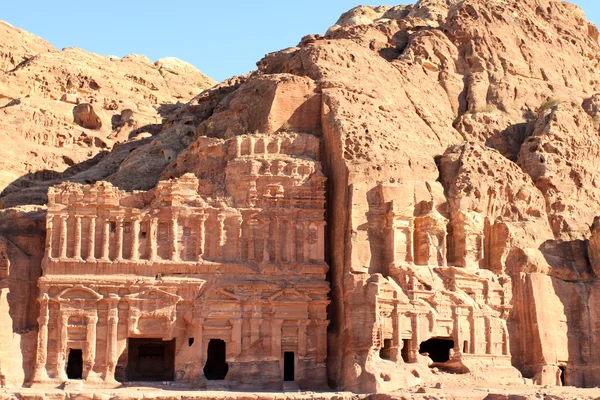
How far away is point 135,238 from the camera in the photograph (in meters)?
51.0

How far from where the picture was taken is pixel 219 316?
165 feet

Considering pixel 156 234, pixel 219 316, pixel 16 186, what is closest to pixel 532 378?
pixel 219 316

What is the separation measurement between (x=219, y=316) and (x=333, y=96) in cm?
1190

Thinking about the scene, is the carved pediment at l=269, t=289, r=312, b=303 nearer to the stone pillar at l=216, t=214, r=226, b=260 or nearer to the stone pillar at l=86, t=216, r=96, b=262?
the stone pillar at l=216, t=214, r=226, b=260

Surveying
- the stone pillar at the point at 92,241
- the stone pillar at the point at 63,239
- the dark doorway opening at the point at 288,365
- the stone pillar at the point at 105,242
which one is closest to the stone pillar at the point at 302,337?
the dark doorway opening at the point at 288,365

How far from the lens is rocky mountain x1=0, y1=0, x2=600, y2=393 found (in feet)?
165

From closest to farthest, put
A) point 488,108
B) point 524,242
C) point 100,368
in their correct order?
1. point 100,368
2. point 524,242
3. point 488,108

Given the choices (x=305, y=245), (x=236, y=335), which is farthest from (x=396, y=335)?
(x=236, y=335)

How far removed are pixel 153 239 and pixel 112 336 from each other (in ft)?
15.0

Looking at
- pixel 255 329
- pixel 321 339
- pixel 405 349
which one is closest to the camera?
pixel 405 349

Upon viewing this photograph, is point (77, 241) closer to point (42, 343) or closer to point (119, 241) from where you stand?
point (119, 241)

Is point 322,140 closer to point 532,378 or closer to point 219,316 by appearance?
point 219,316

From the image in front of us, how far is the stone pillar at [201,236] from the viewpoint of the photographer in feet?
168

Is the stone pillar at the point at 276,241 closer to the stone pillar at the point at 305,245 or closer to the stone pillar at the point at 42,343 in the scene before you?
the stone pillar at the point at 305,245
